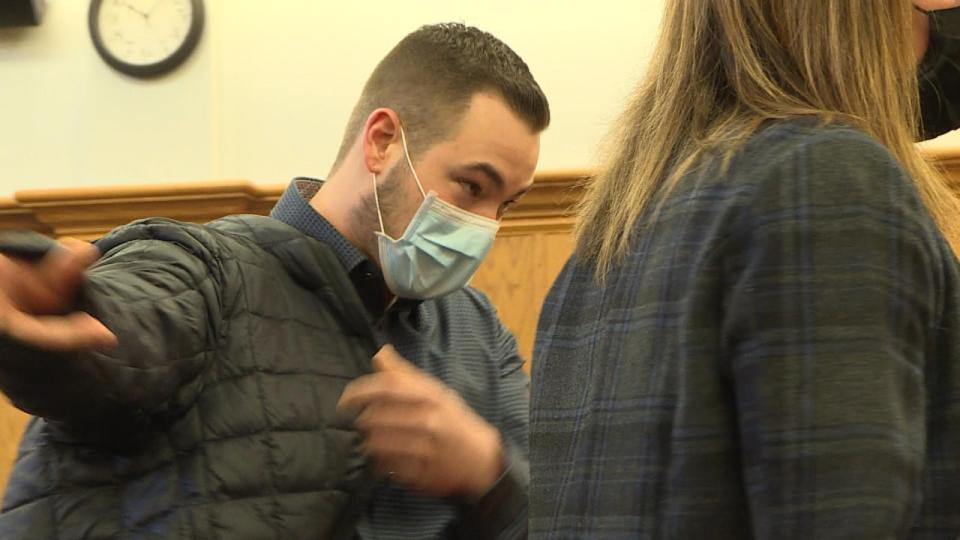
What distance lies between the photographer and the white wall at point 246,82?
14.1ft

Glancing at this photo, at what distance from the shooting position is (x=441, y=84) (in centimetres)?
223

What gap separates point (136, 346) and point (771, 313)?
0.75m

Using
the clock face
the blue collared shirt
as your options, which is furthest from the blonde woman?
the clock face

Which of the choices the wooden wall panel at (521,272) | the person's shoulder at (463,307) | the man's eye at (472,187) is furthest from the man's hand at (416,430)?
the wooden wall panel at (521,272)

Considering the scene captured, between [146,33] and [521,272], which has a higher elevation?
[146,33]

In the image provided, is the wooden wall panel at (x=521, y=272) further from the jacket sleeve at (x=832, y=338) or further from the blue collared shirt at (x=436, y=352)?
the jacket sleeve at (x=832, y=338)

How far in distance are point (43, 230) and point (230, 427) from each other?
264cm

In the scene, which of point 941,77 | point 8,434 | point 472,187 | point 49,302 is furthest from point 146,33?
point 941,77

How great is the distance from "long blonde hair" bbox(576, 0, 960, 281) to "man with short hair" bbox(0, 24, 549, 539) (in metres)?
0.45

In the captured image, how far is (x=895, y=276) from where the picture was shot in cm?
94

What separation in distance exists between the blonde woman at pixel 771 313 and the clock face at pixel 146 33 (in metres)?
3.69

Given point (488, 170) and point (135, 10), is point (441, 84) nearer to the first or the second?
point (488, 170)

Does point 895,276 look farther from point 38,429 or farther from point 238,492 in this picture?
point 38,429

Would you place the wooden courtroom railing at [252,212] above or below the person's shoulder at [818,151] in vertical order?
below
